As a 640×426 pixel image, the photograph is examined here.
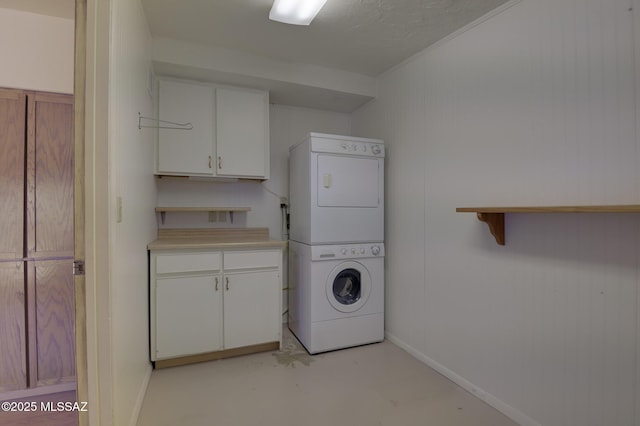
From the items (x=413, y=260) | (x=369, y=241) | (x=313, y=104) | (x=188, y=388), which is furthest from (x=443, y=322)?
(x=313, y=104)

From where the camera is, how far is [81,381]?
1215 millimetres

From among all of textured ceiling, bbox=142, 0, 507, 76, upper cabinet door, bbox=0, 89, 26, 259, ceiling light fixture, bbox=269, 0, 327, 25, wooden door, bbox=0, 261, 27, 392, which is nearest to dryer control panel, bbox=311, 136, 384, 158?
textured ceiling, bbox=142, 0, 507, 76

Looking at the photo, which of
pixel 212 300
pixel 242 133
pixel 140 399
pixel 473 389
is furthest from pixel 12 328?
pixel 473 389

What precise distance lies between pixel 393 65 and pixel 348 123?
2.97ft

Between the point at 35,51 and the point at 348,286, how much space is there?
280 centimetres

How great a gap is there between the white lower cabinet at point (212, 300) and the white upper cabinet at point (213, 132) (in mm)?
734

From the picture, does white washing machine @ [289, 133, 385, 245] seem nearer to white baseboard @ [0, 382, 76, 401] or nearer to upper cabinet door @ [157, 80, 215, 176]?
upper cabinet door @ [157, 80, 215, 176]

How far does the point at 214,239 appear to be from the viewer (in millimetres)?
2582

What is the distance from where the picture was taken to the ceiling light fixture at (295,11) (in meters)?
1.75

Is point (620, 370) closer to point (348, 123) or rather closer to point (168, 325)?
point (168, 325)

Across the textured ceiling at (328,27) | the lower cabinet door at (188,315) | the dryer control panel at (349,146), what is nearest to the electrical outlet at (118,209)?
the lower cabinet door at (188,315)

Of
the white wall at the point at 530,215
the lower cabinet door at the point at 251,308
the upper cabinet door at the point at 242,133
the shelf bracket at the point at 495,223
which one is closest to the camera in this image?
the white wall at the point at 530,215

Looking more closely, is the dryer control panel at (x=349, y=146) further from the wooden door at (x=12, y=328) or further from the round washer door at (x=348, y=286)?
the wooden door at (x=12, y=328)

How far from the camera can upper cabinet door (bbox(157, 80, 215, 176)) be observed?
7.80 feet
